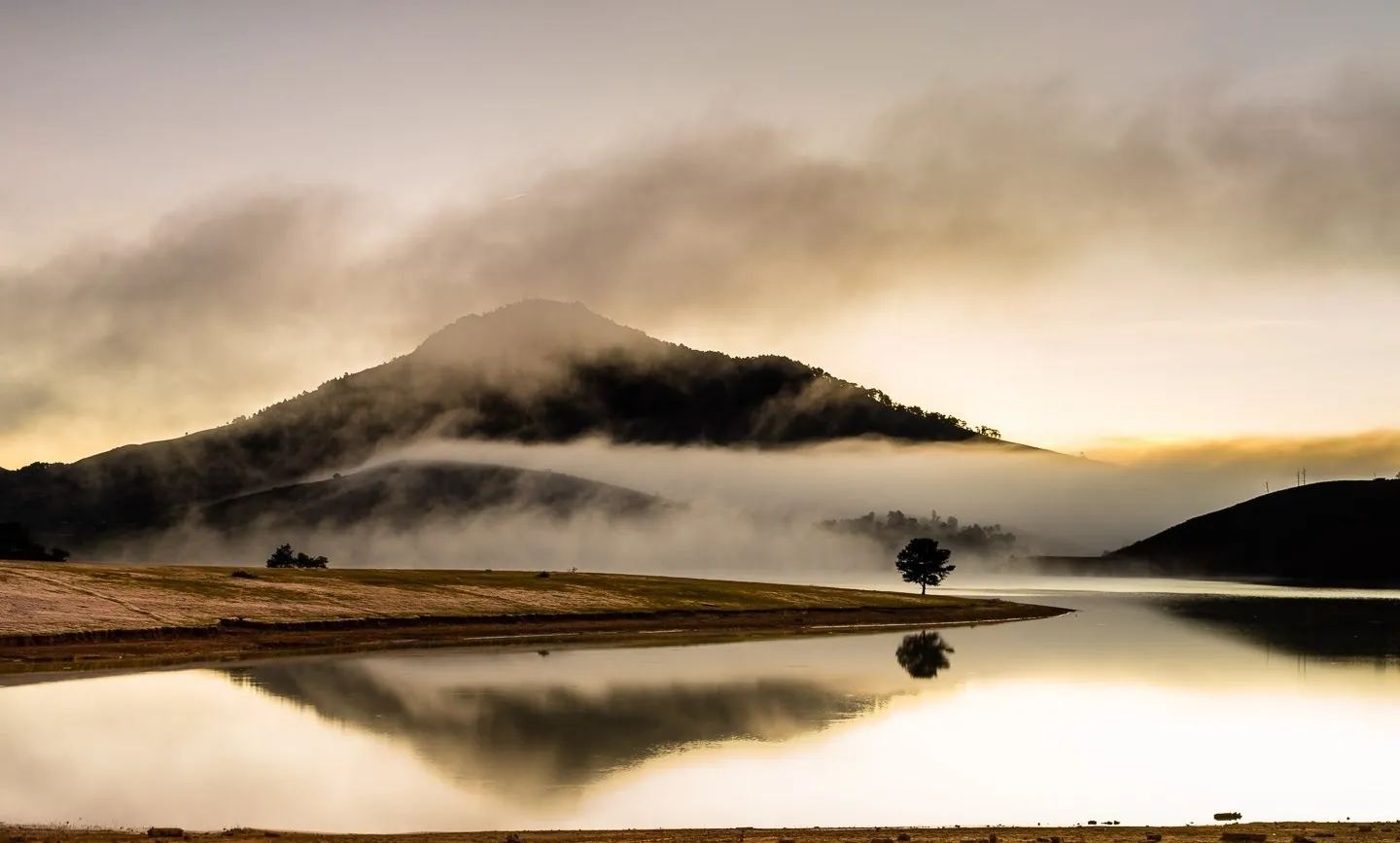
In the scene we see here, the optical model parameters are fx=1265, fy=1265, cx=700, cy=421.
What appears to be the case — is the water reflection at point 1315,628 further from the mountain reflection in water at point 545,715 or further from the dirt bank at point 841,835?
the dirt bank at point 841,835

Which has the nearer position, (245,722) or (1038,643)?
(245,722)

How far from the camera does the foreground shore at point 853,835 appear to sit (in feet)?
104

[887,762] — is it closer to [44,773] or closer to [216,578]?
[44,773]

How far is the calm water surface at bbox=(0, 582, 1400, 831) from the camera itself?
130ft

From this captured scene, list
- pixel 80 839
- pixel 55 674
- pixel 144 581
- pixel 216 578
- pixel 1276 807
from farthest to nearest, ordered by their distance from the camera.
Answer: pixel 216 578, pixel 144 581, pixel 55 674, pixel 1276 807, pixel 80 839

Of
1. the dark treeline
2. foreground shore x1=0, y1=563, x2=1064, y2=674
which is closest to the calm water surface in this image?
foreground shore x1=0, y1=563, x2=1064, y2=674

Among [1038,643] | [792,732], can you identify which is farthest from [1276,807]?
[1038,643]

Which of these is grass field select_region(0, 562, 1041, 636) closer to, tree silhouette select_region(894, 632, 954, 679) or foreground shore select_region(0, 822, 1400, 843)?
tree silhouette select_region(894, 632, 954, 679)

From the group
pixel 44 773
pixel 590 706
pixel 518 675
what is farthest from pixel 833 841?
pixel 518 675

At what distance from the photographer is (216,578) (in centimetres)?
11869

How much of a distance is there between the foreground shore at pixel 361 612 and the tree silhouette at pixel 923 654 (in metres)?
12.2

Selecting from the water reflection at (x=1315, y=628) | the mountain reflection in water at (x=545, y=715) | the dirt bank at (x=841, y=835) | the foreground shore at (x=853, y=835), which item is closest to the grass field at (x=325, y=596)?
the mountain reflection in water at (x=545, y=715)

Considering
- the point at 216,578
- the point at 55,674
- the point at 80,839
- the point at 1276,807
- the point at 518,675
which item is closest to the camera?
the point at 80,839

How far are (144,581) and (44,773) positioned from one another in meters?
72.0
